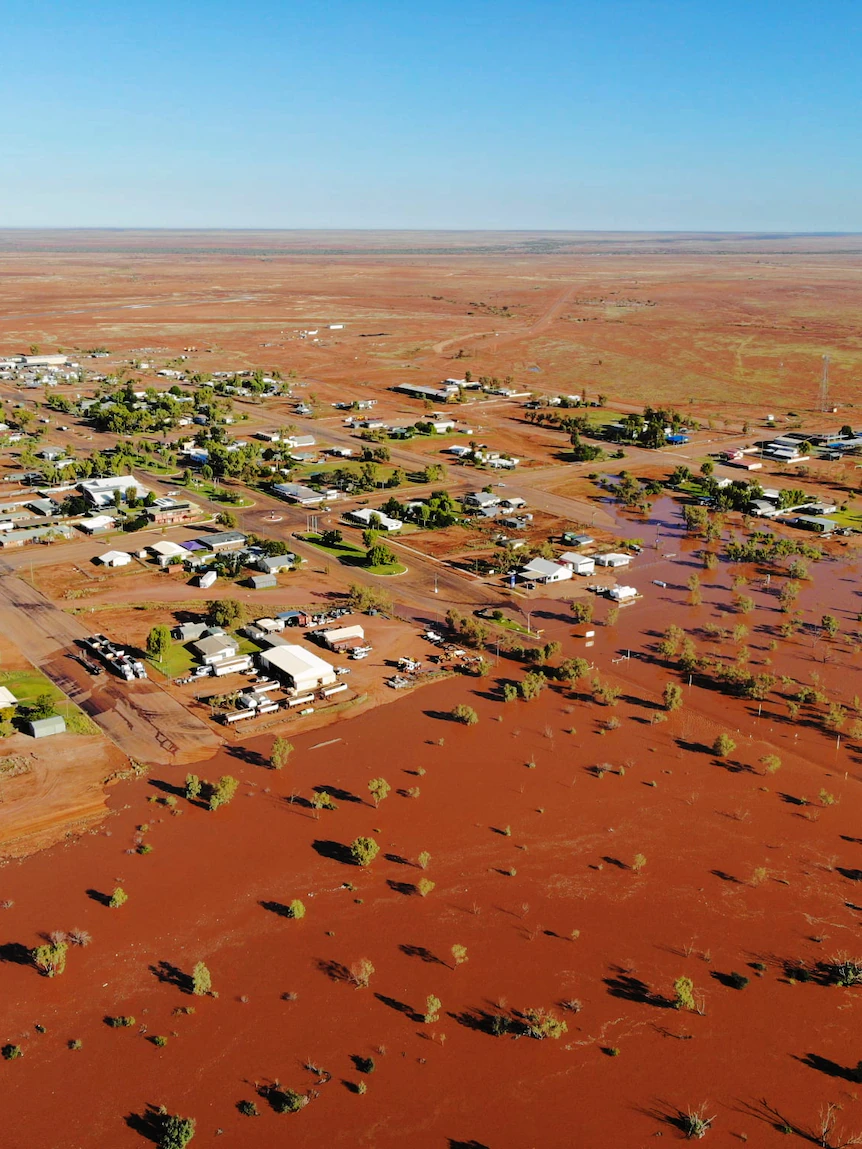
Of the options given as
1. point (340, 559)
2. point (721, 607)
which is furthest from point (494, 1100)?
point (340, 559)

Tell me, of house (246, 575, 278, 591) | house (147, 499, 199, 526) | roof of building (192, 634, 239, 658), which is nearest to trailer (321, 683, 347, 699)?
roof of building (192, 634, 239, 658)

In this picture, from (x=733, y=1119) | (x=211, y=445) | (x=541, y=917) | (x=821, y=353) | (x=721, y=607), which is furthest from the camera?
(x=821, y=353)

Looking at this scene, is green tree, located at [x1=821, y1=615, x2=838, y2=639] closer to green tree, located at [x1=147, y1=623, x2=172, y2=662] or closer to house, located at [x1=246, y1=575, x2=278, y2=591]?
house, located at [x1=246, y1=575, x2=278, y2=591]

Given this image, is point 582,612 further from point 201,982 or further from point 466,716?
point 201,982

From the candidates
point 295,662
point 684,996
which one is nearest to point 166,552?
point 295,662

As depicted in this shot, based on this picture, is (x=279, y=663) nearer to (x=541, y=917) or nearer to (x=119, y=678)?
(x=119, y=678)
